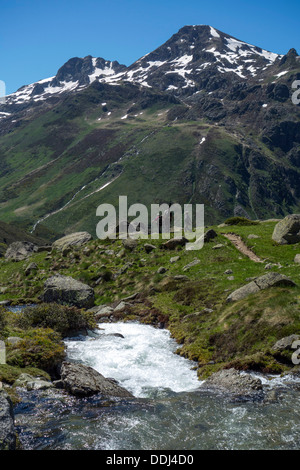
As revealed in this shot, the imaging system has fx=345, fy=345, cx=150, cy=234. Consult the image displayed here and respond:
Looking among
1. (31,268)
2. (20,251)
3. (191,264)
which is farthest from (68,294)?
(20,251)

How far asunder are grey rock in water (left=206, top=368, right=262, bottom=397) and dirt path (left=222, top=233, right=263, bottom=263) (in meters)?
23.9

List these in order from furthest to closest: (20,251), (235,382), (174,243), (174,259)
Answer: (20,251) < (174,243) < (174,259) < (235,382)

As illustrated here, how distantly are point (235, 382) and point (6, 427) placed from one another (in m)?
11.2

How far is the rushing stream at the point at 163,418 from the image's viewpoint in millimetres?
13008

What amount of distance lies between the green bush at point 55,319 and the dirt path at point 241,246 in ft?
73.4

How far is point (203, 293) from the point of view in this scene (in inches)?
1353

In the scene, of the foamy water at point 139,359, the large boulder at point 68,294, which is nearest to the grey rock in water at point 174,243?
the large boulder at point 68,294

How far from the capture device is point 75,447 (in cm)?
1267

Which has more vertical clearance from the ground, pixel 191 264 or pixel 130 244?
pixel 130 244

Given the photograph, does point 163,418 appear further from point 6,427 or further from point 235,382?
point 6,427

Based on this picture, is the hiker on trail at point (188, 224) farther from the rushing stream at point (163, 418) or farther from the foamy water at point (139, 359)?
the rushing stream at point (163, 418)

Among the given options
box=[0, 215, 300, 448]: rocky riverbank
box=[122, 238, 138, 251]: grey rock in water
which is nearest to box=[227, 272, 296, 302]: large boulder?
box=[0, 215, 300, 448]: rocky riverbank

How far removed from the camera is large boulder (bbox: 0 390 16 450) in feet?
39.1
